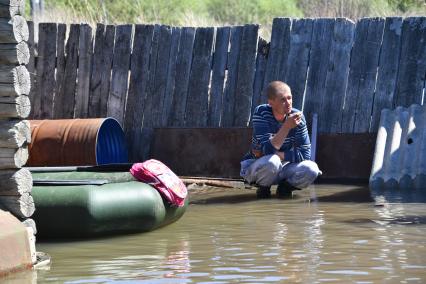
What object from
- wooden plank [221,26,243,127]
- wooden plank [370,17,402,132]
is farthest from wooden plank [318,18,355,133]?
wooden plank [221,26,243,127]

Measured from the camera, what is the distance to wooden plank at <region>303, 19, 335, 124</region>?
13508mm

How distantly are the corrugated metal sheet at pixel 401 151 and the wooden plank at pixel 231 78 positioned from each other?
6.84 ft

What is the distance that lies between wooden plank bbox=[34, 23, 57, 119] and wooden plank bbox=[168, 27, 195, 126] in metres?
1.80

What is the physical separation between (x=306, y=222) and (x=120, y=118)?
5.65m

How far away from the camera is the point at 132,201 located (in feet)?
28.7

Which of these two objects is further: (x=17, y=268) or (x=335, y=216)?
(x=335, y=216)

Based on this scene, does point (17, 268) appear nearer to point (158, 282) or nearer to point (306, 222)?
point (158, 282)

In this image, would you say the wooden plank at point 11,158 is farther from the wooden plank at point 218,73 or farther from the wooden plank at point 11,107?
the wooden plank at point 218,73

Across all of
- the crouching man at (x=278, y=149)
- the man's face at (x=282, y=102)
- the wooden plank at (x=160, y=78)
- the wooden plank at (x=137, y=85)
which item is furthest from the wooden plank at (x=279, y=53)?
the man's face at (x=282, y=102)

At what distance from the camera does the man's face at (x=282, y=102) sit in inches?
435

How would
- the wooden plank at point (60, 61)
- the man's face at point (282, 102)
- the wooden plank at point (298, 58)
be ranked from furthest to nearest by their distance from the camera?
1. the wooden plank at point (60, 61)
2. the wooden plank at point (298, 58)
3. the man's face at point (282, 102)

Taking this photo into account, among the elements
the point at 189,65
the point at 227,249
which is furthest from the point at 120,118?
the point at 227,249

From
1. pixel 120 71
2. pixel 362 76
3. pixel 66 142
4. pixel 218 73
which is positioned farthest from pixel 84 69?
pixel 362 76

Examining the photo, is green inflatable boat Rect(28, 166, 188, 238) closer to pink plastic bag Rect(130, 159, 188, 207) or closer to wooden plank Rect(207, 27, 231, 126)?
pink plastic bag Rect(130, 159, 188, 207)
